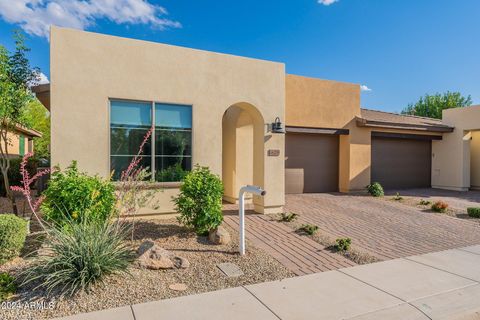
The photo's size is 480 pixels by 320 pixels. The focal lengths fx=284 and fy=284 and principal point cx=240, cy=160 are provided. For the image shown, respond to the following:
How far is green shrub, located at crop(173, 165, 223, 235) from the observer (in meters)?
5.94

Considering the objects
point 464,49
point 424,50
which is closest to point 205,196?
point 424,50

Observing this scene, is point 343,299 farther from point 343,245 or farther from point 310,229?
point 310,229

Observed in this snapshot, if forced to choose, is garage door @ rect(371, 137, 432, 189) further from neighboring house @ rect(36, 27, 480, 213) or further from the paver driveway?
neighboring house @ rect(36, 27, 480, 213)

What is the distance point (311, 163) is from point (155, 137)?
765 cm

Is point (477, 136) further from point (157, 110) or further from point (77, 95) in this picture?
point (77, 95)

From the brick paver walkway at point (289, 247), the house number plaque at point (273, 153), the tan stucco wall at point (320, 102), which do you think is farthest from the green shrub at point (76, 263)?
the tan stucco wall at point (320, 102)

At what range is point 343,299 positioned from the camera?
12.4ft

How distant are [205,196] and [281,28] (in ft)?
28.3

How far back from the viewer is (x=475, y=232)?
7387mm

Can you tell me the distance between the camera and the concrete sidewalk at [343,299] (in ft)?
11.1

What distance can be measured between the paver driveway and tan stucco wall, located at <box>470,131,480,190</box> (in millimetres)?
8435

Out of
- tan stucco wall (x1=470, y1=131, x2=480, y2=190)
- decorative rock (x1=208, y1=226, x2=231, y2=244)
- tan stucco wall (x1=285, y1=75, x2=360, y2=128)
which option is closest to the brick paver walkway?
decorative rock (x1=208, y1=226, x2=231, y2=244)

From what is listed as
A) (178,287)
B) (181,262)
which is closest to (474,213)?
(181,262)

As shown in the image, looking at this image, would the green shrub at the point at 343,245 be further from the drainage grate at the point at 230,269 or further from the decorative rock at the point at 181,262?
the decorative rock at the point at 181,262
